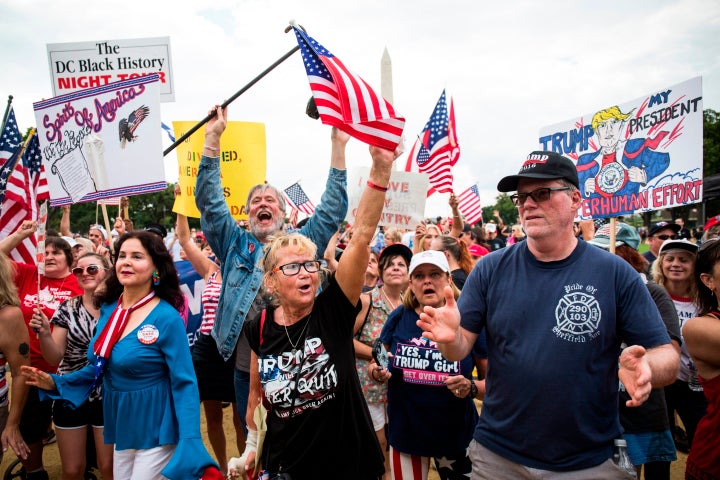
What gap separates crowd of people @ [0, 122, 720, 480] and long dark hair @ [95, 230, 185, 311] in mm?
14

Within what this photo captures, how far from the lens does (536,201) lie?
2518mm

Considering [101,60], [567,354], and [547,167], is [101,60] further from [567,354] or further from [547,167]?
[567,354]

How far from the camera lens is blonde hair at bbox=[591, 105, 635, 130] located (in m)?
5.45

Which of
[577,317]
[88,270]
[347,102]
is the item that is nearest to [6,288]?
[88,270]

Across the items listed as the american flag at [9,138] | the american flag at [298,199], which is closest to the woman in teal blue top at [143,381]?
the american flag at [9,138]

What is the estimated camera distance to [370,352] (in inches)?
159

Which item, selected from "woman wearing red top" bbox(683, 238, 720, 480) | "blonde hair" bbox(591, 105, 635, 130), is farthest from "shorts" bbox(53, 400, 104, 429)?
"blonde hair" bbox(591, 105, 635, 130)

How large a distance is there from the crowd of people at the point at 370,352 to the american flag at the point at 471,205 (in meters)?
7.57

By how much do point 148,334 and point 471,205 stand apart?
1045 cm

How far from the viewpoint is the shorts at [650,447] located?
11.2ft

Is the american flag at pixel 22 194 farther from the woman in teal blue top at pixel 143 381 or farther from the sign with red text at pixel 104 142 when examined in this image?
the woman in teal blue top at pixel 143 381

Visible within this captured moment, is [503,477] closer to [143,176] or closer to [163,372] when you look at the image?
[163,372]

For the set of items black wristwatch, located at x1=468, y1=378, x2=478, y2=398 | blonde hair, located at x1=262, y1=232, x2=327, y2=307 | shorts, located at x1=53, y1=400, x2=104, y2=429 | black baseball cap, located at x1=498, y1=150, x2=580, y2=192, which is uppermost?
black baseball cap, located at x1=498, y1=150, x2=580, y2=192

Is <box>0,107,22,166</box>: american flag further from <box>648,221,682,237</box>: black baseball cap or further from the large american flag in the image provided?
<box>648,221,682,237</box>: black baseball cap
